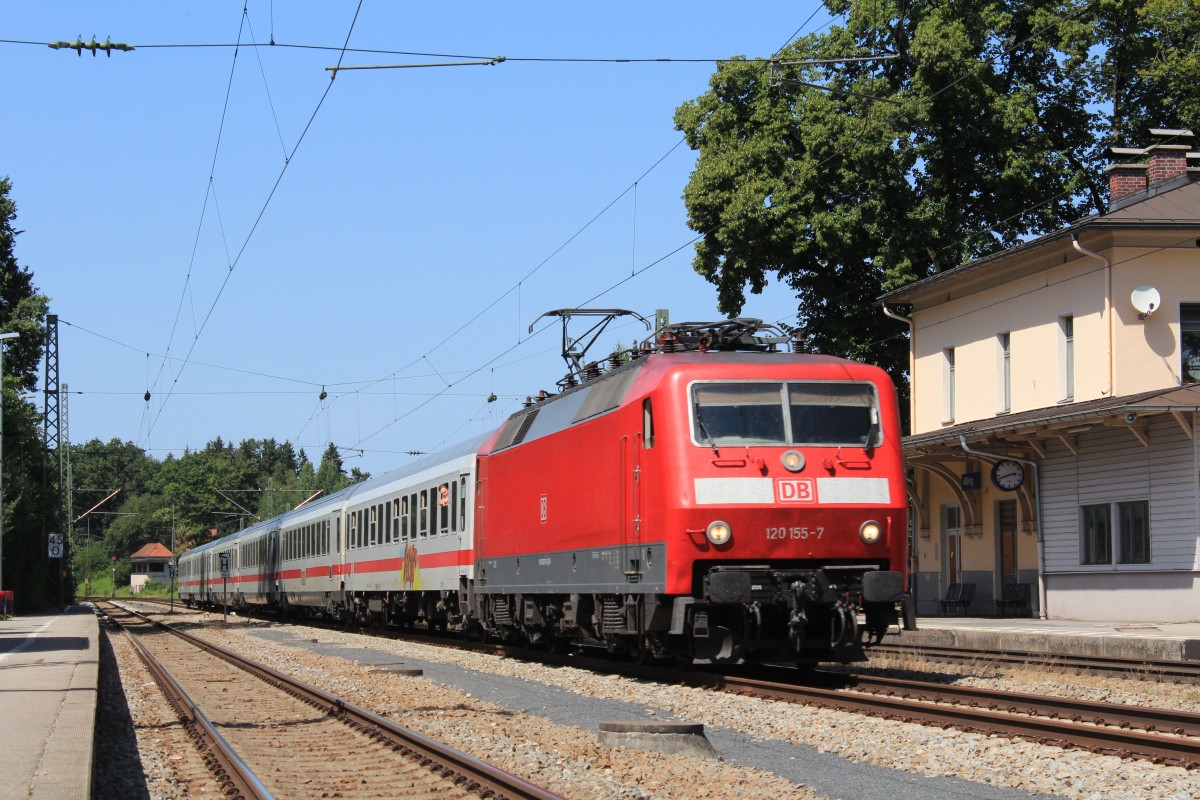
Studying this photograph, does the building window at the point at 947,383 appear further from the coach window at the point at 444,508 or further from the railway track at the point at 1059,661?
the coach window at the point at 444,508

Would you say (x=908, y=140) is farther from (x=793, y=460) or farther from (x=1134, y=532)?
(x=793, y=460)

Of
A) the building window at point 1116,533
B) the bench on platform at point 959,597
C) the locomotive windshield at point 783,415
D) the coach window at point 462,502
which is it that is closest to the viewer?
the locomotive windshield at point 783,415

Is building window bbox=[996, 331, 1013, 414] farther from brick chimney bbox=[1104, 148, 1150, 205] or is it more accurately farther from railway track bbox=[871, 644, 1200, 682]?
railway track bbox=[871, 644, 1200, 682]

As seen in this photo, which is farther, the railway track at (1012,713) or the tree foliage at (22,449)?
the tree foliage at (22,449)

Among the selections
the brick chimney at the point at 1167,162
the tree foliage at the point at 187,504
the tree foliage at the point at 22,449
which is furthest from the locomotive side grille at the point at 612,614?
the tree foliage at the point at 187,504

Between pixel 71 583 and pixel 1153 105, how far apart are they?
5119 centimetres

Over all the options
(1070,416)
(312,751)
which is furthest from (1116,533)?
(312,751)

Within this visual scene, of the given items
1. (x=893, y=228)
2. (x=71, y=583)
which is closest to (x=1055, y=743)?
(x=893, y=228)

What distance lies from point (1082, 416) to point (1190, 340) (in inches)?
153

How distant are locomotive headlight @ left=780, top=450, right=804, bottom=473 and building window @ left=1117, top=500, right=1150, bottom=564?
12.4 m

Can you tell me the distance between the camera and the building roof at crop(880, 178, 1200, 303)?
1001 inches

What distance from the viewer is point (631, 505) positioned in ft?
50.6

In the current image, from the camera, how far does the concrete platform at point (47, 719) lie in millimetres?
8445

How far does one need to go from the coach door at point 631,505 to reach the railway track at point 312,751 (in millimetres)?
3448
